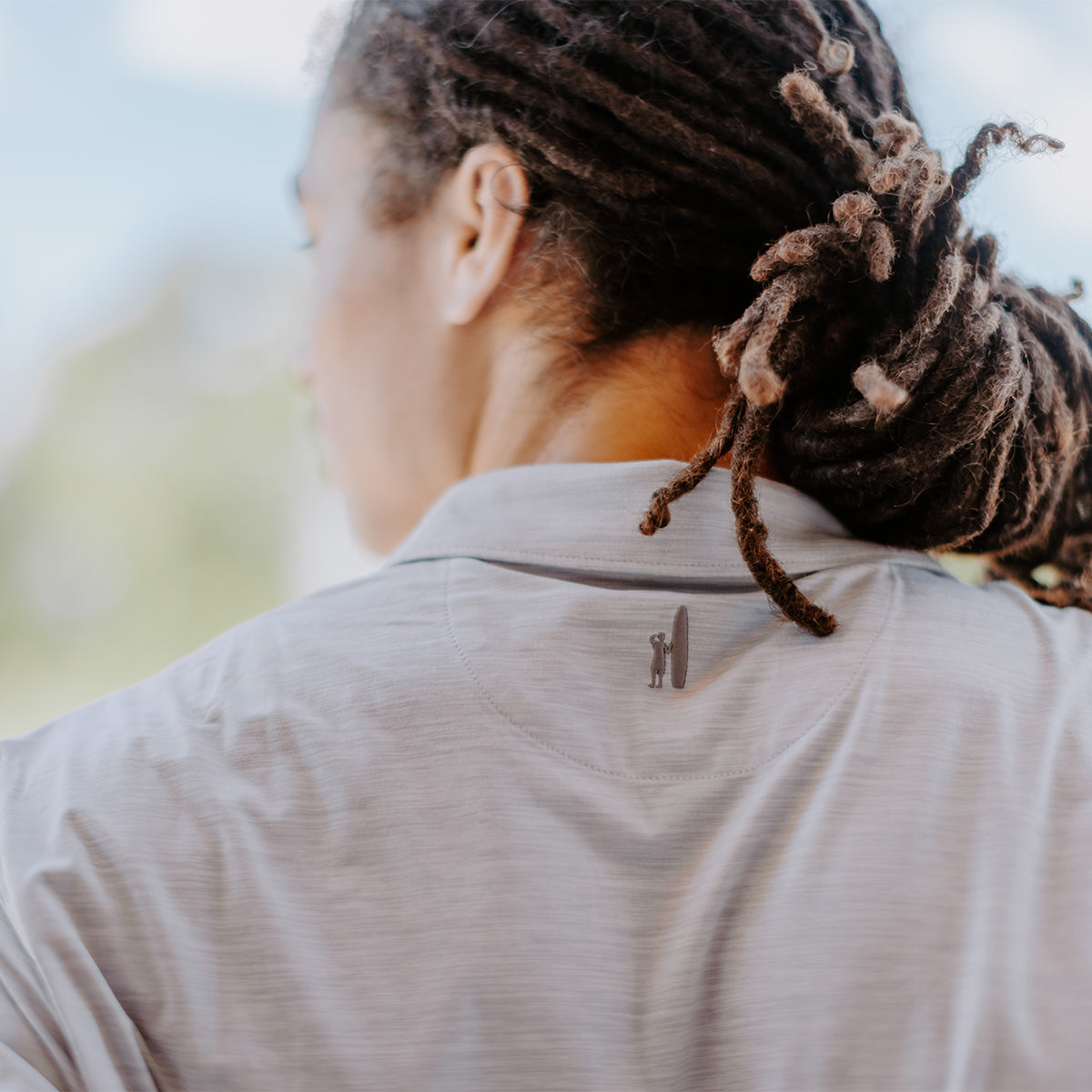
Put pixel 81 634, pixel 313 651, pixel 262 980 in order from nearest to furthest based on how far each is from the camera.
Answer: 1. pixel 262 980
2. pixel 313 651
3. pixel 81 634

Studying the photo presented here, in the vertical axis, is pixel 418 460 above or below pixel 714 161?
below

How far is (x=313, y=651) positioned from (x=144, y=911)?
0.53ft

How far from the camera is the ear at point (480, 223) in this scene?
2.52 ft

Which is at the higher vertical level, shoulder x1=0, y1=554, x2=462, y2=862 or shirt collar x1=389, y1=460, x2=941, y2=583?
shirt collar x1=389, y1=460, x2=941, y2=583

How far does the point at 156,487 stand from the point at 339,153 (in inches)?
102

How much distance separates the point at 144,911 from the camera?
0.52m

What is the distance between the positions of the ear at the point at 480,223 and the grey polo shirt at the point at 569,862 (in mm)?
278

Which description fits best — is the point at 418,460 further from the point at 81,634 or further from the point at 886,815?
the point at 81,634

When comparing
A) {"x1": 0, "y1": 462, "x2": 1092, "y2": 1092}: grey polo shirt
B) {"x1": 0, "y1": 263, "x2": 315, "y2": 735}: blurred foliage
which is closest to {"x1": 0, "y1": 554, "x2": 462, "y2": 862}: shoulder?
{"x1": 0, "y1": 462, "x2": 1092, "y2": 1092}: grey polo shirt

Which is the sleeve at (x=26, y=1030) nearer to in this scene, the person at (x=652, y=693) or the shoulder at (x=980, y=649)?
the person at (x=652, y=693)

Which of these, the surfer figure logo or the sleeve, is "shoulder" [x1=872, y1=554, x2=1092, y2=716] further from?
the sleeve

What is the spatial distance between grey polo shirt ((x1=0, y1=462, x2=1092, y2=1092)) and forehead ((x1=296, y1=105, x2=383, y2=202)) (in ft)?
1.43

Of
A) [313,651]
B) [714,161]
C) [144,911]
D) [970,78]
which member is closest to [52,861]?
[144,911]

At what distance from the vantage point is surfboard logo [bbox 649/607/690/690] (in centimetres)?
61
